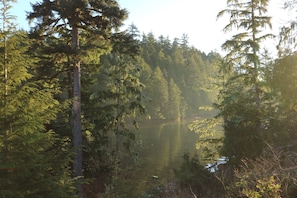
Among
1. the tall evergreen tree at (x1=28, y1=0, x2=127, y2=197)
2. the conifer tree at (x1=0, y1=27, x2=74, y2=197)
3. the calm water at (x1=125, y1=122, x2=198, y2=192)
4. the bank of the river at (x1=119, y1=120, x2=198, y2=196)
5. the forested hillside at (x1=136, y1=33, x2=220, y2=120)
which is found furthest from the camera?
the forested hillside at (x1=136, y1=33, x2=220, y2=120)

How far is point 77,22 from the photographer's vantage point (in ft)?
32.3

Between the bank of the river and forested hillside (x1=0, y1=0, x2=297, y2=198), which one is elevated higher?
forested hillside (x1=0, y1=0, x2=297, y2=198)

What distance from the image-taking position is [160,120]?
65688 mm

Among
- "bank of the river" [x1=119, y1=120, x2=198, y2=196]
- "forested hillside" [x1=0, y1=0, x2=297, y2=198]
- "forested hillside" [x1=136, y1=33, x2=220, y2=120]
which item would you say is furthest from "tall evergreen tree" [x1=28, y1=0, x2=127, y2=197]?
"forested hillside" [x1=136, y1=33, x2=220, y2=120]

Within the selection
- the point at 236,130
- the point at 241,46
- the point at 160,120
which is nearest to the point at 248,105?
the point at 236,130

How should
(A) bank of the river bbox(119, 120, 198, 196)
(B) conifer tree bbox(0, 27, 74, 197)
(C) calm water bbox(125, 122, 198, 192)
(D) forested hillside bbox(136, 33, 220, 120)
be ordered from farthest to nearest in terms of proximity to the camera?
1. (D) forested hillside bbox(136, 33, 220, 120)
2. (C) calm water bbox(125, 122, 198, 192)
3. (A) bank of the river bbox(119, 120, 198, 196)
4. (B) conifer tree bbox(0, 27, 74, 197)

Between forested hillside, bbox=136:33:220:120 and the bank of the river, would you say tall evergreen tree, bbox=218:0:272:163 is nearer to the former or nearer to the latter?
the bank of the river

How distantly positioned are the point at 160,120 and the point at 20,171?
6048cm

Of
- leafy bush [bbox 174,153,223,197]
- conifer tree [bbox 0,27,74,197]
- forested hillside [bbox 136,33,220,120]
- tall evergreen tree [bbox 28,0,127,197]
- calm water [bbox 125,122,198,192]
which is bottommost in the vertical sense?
calm water [bbox 125,122,198,192]

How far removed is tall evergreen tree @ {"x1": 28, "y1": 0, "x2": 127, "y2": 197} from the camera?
9422 mm

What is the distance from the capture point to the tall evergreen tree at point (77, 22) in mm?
9422

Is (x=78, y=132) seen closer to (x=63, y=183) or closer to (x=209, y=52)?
(x=63, y=183)

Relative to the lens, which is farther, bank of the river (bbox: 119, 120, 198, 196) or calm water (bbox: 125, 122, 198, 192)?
calm water (bbox: 125, 122, 198, 192)

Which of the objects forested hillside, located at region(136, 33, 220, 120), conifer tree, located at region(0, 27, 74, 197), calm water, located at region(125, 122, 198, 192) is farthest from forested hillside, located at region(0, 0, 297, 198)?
forested hillside, located at region(136, 33, 220, 120)
